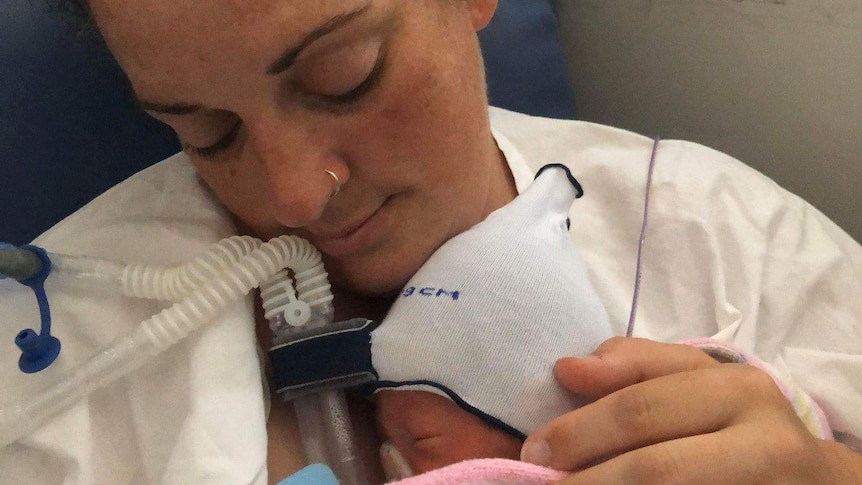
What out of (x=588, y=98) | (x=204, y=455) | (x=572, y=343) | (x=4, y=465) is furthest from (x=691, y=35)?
(x=4, y=465)

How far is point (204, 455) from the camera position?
2.31 ft

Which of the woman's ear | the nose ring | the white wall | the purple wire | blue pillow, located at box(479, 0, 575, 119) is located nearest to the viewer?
the nose ring

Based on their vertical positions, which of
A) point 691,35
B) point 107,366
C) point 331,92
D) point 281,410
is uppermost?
point 331,92

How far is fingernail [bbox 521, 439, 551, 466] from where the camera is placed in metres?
0.65

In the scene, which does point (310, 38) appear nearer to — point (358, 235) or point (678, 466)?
point (358, 235)

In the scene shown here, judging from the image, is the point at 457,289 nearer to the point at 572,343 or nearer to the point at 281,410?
the point at 572,343

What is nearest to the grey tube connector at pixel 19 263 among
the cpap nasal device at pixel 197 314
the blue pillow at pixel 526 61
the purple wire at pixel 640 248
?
the cpap nasal device at pixel 197 314

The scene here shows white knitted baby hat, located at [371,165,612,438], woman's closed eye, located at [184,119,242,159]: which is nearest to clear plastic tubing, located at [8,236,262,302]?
woman's closed eye, located at [184,119,242,159]

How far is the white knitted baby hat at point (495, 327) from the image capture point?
0.68 meters

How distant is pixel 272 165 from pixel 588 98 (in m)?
1.24

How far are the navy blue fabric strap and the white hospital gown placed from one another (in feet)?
0.14

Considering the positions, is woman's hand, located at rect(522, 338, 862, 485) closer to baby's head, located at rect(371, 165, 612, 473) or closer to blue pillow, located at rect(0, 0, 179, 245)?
baby's head, located at rect(371, 165, 612, 473)

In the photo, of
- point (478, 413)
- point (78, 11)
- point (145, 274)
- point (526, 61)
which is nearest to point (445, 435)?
point (478, 413)

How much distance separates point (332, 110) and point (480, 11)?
0.32 metres
